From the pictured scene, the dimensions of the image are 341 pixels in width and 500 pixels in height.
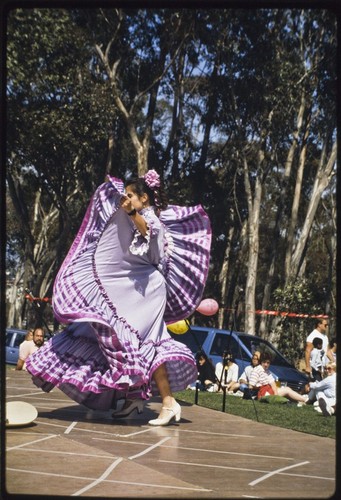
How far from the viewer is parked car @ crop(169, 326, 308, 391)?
9766mm

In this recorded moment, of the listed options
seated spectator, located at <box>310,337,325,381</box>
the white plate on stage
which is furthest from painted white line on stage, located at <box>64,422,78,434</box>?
seated spectator, located at <box>310,337,325,381</box>

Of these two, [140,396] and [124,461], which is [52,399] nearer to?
[140,396]

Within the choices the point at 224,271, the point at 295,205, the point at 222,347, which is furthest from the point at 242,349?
the point at 295,205

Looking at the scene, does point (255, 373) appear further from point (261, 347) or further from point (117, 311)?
point (117, 311)

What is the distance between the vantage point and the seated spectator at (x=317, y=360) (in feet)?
27.4

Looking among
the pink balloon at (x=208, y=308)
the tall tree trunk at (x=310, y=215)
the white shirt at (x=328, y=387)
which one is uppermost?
the tall tree trunk at (x=310, y=215)

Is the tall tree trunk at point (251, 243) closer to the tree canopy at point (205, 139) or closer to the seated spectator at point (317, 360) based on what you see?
the tree canopy at point (205, 139)

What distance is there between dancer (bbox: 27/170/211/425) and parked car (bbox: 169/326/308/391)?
4.96 metres

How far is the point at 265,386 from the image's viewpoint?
870 centimetres

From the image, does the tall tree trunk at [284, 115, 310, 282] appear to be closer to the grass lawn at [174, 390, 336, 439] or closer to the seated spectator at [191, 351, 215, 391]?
the seated spectator at [191, 351, 215, 391]

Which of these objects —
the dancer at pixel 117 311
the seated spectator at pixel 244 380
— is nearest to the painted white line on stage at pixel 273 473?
the dancer at pixel 117 311

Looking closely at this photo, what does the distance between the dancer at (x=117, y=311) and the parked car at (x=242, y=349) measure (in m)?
4.96

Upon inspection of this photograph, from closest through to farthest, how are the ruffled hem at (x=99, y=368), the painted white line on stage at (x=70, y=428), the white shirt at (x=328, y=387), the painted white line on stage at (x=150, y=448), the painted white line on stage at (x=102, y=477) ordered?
the painted white line on stage at (x=102, y=477) → the painted white line on stage at (x=150, y=448) → the painted white line on stage at (x=70, y=428) → the ruffled hem at (x=99, y=368) → the white shirt at (x=328, y=387)

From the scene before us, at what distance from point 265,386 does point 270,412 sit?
209cm
